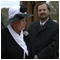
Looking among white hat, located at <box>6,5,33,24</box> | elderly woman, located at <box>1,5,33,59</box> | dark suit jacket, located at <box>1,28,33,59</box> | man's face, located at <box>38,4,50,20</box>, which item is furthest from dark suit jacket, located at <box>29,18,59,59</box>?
white hat, located at <box>6,5,33,24</box>

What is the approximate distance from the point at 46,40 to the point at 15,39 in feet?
2.62

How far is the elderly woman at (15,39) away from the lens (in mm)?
1395

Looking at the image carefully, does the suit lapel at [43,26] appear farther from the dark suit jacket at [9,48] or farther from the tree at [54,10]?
the tree at [54,10]

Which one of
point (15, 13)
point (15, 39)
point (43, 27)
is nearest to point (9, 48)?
point (15, 39)

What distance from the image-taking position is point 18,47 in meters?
1.46

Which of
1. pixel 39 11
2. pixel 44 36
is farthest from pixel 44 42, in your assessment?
pixel 39 11

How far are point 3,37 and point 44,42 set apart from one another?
91 cm

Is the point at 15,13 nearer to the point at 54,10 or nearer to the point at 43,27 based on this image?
the point at 43,27

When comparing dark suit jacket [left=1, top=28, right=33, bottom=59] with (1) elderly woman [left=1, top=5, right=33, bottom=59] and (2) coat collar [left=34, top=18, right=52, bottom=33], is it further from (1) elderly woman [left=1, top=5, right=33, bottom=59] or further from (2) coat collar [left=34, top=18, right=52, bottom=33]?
(2) coat collar [left=34, top=18, right=52, bottom=33]

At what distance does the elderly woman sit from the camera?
1.39 metres

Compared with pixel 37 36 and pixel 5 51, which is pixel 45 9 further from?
pixel 5 51

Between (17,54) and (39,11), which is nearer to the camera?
(17,54)

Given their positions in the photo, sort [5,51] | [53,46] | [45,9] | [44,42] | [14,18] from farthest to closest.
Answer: [45,9] < [44,42] < [53,46] < [14,18] < [5,51]

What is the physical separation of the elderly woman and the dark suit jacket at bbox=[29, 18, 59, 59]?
53 cm
